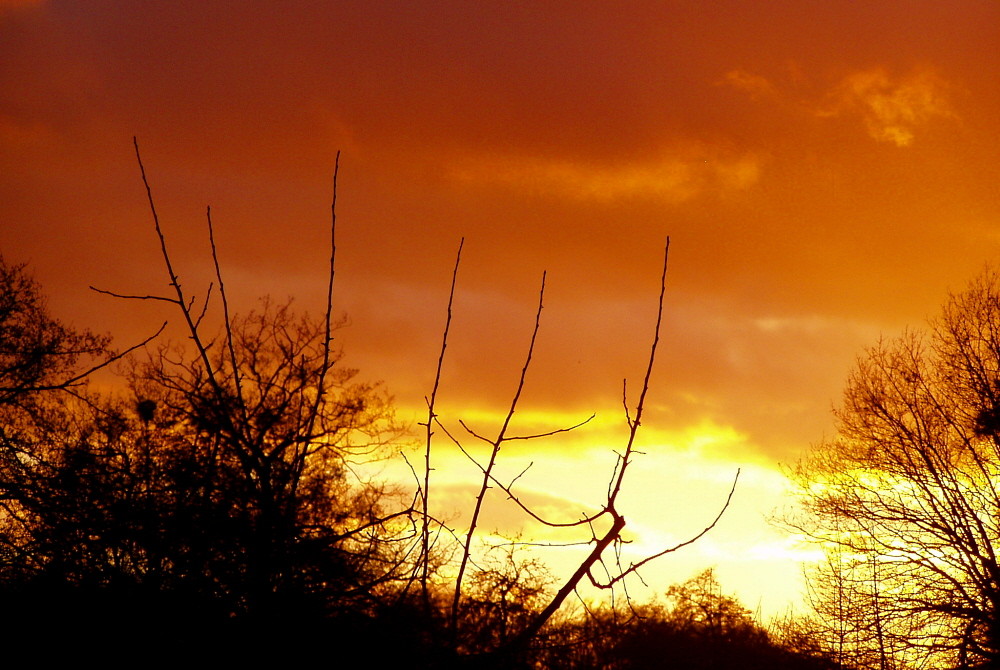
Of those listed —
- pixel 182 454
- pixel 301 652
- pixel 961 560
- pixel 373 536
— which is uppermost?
pixel 961 560

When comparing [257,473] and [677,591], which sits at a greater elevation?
[677,591]

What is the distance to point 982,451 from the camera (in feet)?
65.2

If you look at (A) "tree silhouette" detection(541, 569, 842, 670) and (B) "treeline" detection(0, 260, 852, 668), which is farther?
(A) "tree silhouette" detection(541, 569, 842, 670)

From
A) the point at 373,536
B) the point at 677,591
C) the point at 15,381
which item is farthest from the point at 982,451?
the point at 677,591

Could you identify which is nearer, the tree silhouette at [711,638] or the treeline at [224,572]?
the treeline at [224,572]

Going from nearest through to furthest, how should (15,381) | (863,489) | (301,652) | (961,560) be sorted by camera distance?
1. (301,652)
2. (15,381)
3. (961,560)
4. (863,489)

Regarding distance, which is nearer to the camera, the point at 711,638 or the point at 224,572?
the point at 224,572

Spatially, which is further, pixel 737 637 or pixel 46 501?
pixel 737 637

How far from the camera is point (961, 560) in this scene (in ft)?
62.3

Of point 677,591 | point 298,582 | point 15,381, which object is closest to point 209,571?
point 298,582

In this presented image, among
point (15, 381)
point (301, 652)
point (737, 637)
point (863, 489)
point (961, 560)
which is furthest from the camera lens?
point (737, 637)

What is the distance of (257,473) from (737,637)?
47.6m

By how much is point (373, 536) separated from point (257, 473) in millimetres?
339

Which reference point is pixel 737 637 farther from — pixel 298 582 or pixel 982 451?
pixel 298 582
